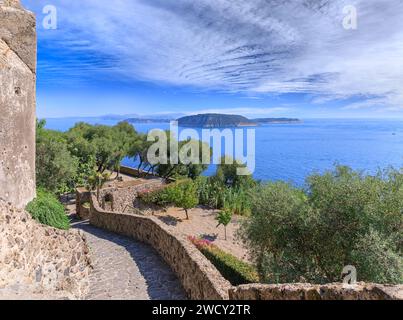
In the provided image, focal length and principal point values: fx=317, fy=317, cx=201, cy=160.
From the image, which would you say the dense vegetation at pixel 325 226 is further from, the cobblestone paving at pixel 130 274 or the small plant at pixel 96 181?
the small plant at pixel 96 181

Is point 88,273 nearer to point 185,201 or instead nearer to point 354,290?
point 354,290

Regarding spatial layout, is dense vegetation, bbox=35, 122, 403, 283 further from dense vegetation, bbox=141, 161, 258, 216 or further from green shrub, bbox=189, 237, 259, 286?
dense vegetation, bbox=141, 161, 258, 216

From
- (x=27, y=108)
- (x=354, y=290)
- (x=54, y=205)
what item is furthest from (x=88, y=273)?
(x=354, y=290)

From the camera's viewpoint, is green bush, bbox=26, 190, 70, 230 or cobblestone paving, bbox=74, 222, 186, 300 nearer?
cobblestone paving, bbox=74, 222, 186, 300

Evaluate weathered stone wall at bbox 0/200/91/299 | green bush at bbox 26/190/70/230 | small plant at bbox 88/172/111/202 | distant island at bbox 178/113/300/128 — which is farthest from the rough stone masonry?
distant island at bbox 178/113/300/128

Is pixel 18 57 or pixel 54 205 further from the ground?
pixel 18 57

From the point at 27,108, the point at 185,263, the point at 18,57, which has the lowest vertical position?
the point at 185,263

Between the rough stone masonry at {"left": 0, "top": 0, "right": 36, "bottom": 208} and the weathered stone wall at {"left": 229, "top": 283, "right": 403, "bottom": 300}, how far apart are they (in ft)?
25.7

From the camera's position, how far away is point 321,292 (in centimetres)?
529

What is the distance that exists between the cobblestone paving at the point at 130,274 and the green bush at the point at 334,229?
416cm

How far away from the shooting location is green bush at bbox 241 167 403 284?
391 inches

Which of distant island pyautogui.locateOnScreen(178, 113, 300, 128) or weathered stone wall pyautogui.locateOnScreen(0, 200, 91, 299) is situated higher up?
distant island pyautogui.locateOnScreen(178, 113, 300, 128)
